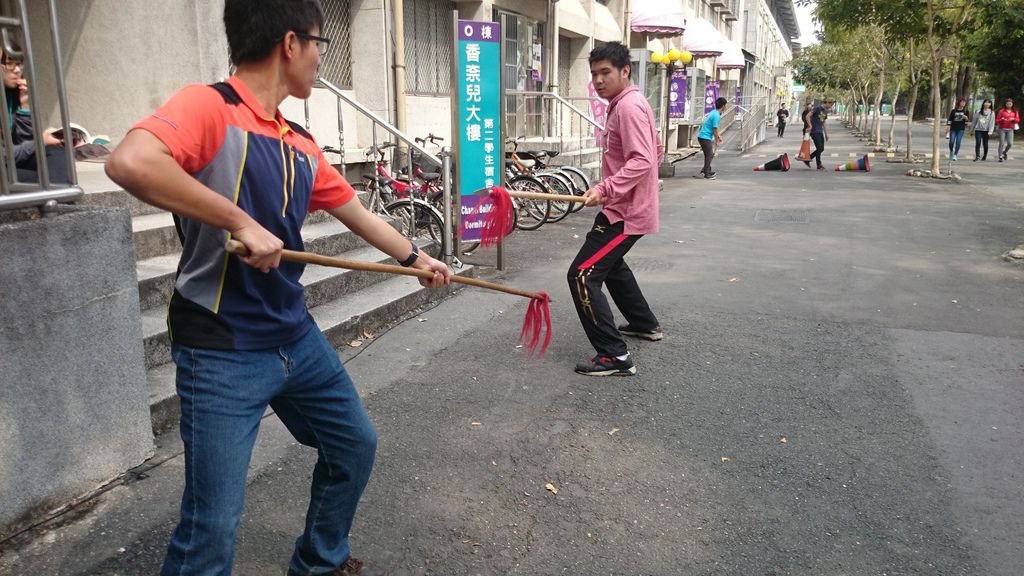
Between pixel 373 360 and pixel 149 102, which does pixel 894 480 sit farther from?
pixel 149 102

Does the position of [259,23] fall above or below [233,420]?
above

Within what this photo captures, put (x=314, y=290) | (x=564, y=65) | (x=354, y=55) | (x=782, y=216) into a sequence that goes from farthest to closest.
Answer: (x=564, y=65)
(x=782, y=216)
(x=354, y=55)
(x=314, y=290)

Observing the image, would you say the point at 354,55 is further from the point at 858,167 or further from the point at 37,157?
the point at 858,167

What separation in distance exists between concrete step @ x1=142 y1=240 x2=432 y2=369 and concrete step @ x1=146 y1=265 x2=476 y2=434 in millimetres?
39

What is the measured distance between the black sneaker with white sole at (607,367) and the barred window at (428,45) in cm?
801

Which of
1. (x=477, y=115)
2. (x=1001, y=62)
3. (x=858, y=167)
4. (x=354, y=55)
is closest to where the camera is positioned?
(x=477, y=115)

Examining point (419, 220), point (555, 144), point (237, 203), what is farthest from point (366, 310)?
point (555, 144)

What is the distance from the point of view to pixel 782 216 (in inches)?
470

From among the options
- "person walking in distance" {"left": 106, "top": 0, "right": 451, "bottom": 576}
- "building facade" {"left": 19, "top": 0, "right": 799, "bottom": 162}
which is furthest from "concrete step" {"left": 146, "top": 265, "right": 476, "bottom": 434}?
"person walking in distance" {"left": 106, "top": 0, "right": 451, "bottom": 576}

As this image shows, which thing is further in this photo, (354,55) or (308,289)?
(354,55)

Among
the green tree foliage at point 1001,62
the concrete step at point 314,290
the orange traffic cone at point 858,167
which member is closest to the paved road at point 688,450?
the concrete step at point 314,290

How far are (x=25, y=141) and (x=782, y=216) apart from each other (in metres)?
10.5

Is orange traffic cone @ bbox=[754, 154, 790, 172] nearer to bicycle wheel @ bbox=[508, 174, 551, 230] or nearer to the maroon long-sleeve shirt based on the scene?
bicycle wheel @ bbox=[508, 174, 551, 230]

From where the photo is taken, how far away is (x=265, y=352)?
6.94 feet
